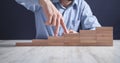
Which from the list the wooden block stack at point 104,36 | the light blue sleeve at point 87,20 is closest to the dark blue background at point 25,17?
the light blue sleeve at point 87,20

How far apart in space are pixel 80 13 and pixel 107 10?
63 centimetres

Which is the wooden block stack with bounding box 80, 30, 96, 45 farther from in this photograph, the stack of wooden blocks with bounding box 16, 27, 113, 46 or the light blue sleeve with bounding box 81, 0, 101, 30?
the light blue sleeve with bounding box 81, 0, 101, 30

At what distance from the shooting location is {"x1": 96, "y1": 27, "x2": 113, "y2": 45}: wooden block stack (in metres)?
3.10

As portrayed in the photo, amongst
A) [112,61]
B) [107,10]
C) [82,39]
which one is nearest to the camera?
[112,61]

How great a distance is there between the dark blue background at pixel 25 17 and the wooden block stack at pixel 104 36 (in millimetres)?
1021

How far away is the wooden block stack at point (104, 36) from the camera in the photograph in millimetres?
3102

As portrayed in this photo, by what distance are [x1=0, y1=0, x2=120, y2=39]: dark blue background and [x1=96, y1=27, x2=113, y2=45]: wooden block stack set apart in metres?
1.02

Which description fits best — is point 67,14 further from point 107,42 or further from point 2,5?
point 2,5

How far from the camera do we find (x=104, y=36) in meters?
3.12

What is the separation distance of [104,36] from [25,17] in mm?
1448

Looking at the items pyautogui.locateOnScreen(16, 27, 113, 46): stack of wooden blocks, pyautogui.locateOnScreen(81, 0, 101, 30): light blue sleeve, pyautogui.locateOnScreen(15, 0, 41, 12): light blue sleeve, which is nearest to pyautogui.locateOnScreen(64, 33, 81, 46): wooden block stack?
pyautogui.locateOnScreen(16, 27, 113, 46): stack of wooden blocks

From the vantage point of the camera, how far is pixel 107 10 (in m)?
4.16

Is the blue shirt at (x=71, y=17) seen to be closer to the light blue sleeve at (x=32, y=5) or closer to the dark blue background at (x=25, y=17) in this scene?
the light blue sleeve at (x=32, y=5)

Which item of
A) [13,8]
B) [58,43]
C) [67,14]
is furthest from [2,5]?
[58,43]
